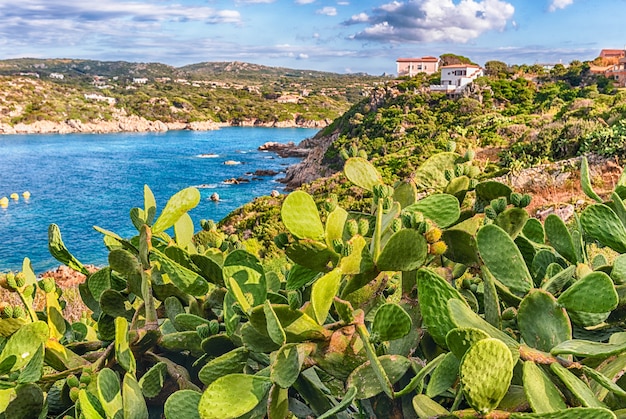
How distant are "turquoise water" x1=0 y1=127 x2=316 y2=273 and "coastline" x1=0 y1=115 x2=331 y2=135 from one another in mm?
3727

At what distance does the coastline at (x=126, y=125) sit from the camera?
69.1 meters

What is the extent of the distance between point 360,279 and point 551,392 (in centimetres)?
39

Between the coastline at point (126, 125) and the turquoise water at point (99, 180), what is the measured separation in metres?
3.73

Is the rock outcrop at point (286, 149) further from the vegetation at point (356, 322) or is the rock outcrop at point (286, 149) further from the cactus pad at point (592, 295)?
the cactus pad at point (592, 295)

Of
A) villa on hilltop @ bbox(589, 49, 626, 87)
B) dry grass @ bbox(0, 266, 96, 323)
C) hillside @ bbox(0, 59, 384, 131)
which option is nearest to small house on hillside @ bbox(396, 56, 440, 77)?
villa on hilltop @ bbox(589, 49, 626, 87)

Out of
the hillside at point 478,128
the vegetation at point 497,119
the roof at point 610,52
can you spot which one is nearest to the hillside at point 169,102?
the roof at point 610,52

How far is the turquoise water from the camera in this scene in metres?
23.7

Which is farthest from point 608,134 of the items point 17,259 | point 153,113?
point 153,113

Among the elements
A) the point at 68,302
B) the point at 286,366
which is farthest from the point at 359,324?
the point at 68,302

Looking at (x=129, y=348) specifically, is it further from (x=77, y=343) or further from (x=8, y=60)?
(x=8, y=60)

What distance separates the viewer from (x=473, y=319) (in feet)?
2.62

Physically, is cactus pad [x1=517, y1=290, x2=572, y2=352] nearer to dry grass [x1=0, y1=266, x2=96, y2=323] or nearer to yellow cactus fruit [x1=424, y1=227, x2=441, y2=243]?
yellow cactus fruit [x1=424, y1=227, x2=441, y2=243]

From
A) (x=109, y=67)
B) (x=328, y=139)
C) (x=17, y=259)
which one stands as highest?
(x=109, y=67)

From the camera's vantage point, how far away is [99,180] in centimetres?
3794
